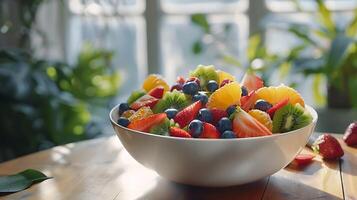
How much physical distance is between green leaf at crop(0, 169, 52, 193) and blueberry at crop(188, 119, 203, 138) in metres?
0.40

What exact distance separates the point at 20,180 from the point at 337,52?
1552mm

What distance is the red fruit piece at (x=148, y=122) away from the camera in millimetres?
1089

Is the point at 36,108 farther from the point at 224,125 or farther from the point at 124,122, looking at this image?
the point at 224,125

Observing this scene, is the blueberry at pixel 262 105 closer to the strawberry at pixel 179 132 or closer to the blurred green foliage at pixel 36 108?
the strawberry at pixel 179 132

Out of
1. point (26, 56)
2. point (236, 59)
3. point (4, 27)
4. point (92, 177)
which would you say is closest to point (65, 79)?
point (26, 56)

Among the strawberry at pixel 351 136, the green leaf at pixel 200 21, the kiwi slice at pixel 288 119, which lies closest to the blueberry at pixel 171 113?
the kiwi slice at pixel 288 119

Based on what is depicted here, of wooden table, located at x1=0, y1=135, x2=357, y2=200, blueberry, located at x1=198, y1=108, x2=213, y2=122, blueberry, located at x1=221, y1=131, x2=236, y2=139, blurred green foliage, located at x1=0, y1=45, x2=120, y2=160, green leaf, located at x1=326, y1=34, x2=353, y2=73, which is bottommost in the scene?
blurred green foliage, located at x1=0, y1=45, x2=120, y2=160

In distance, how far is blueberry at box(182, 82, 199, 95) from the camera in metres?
1.18

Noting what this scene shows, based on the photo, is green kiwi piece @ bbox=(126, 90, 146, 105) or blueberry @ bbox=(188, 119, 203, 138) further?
green kiwi piece @ bbox=(126, 90, 146, 105)

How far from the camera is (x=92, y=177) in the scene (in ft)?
4.06

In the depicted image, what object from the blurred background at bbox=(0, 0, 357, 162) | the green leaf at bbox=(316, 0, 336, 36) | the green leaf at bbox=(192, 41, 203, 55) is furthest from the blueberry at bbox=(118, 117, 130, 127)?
the green leaf at bbox=(192, 41, 203, 55)

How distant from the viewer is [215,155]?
3.42 ft

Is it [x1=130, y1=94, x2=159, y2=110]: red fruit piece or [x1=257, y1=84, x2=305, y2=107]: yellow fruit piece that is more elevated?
[x1=257, y1=84, x2=305, y2=107]: yellow fruit piece

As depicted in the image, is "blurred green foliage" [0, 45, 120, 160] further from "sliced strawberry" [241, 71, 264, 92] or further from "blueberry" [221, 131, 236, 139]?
"blueberry" [221, 131, 236, 139]
